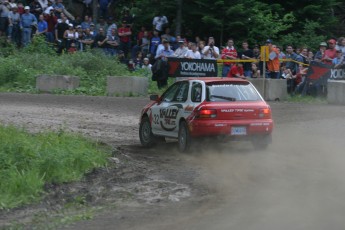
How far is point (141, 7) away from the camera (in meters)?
35.6

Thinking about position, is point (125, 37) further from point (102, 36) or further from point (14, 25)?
point (14, 25)

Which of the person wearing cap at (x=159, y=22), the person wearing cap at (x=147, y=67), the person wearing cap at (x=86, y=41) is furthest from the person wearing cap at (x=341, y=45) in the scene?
the person wearing cap at (x=86, y=41)

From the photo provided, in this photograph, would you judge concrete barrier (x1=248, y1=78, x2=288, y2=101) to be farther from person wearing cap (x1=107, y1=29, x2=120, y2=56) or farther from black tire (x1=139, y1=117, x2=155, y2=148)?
black tire (x1=139, y1=117, x2=155, y2=148)

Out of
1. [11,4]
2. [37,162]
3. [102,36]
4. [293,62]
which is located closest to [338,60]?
[293,62]

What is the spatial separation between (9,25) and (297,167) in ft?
71.3

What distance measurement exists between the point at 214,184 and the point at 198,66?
15.7 metres

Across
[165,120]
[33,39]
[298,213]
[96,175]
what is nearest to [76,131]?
[165,120]

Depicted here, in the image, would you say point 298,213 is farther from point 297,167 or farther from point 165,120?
point 165,120

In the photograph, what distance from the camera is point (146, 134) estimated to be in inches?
723

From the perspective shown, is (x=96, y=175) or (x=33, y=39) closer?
(x=96, y=175)

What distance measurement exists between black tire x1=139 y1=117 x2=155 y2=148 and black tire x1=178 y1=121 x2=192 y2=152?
133 centimetres

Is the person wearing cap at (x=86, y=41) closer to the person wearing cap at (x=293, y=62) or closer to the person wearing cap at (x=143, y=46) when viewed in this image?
the person wearing cap at (x=143, y=46)

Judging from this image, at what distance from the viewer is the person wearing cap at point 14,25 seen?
33.4 meters

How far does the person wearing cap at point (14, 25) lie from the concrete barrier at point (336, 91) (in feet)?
44.4
